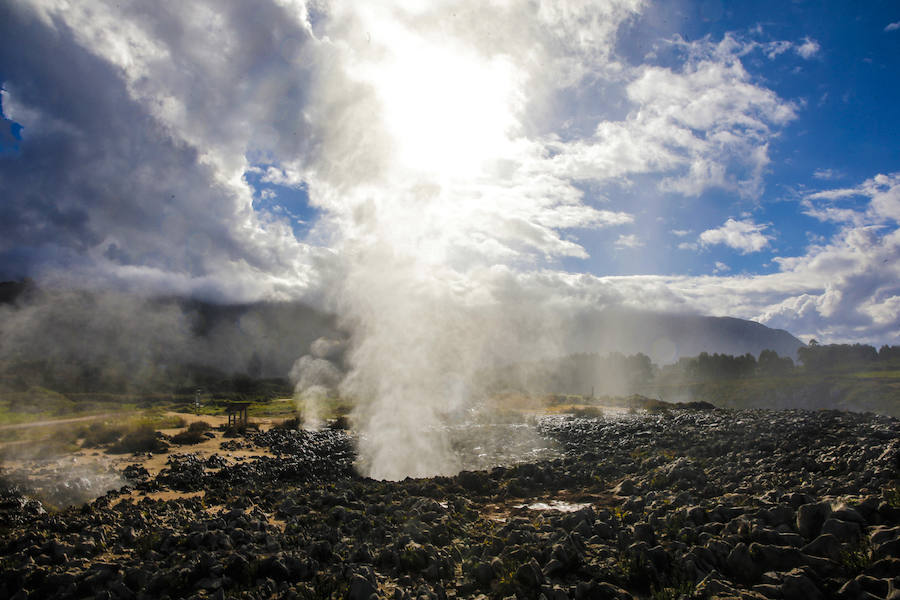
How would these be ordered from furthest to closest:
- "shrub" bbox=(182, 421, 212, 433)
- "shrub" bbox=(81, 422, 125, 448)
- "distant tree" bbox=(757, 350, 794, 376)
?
"distant tree" bbox=(757, 350, 794, 376) → "shrub" bbox=(182, 421, 212, 433) → "shrub" bbox=(81, 422, 125, 448)

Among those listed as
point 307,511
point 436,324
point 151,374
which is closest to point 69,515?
point 307,511

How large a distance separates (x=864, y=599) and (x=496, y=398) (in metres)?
61.7

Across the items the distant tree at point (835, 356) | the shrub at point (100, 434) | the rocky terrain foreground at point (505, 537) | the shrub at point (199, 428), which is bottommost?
the shrub at point (199, 428)

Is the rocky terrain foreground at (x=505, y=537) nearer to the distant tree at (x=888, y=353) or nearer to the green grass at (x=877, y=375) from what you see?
the green grass at (x=877, y=375)

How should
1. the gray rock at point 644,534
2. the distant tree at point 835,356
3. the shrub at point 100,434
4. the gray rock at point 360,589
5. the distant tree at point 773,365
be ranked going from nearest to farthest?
1. the gray rock at point 360,589
2. the gray rock at point 644,534
3. the shrub at point 100,434
4. the distant tree at point 835,356
5. the distant tree at point 773,365

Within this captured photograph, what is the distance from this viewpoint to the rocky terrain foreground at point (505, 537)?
285 inches

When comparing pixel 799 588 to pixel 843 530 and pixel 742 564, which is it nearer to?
pixel 742 564

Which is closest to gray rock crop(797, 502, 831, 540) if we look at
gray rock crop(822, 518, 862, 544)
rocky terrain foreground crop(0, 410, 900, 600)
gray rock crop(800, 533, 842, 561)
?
rocky terrain foreground crop(0, 410, 900, 600)

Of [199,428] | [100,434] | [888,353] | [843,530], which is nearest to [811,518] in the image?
[843,530]

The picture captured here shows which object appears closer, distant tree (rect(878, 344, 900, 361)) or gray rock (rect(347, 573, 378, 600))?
gray rock (rect(347, 573, 378, 600))

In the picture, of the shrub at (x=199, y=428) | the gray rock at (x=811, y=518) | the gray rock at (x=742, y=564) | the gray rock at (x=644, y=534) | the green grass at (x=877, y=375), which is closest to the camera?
the gray rock at (x=742, y=564)

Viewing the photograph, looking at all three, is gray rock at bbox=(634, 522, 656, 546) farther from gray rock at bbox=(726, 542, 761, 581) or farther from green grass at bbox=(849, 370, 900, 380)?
green grass at bbox=(849, 370, 900, 380)

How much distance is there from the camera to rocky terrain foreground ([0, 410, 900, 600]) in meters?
7.23

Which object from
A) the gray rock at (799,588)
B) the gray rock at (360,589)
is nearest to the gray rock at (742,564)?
the gray rock at (799,588)
